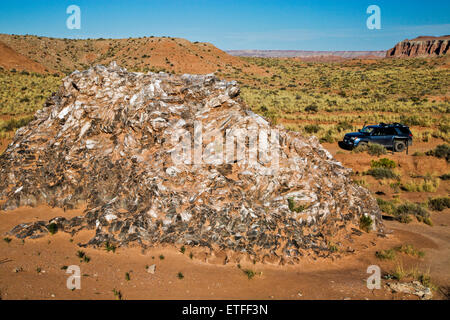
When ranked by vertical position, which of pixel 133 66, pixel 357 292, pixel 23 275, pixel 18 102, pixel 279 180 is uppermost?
pixel 133 66

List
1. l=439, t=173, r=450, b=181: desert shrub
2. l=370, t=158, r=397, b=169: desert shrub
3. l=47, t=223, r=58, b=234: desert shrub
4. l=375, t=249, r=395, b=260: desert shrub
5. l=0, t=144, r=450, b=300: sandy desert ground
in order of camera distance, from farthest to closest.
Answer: l=370, t=158, r=397, b=169: desert shrub < l=439, t=173, r=450, b=181: desert shrub < l=47, t=223, r=58, b=234: desert shrub < l=375, t=249, r=395, b=260: desert shrub < l=0, t=144, r=450, b=300: sandy desert ground

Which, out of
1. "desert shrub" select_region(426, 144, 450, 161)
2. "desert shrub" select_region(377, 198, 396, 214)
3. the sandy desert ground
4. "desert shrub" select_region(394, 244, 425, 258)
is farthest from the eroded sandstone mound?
"desert shrub" select_region(426, 144, 450, 161)

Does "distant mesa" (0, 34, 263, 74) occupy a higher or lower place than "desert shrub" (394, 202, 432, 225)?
higher

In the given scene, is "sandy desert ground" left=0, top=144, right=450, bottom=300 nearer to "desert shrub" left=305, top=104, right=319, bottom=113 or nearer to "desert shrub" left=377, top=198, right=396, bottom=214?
"desert shrub" left=377, top=198, right=396, bottom=214

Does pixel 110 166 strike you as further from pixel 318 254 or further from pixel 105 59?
pixel 105 59

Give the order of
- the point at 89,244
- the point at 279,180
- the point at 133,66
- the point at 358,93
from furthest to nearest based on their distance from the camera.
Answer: the point at 133,66, the point at 358,93, the point at 279,180, the point at 89,244

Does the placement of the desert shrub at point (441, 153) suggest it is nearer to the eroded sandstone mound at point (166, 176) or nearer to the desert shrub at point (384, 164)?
the desert shrub at point (384, 164)

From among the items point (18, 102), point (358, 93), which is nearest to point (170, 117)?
point (18, 102)
